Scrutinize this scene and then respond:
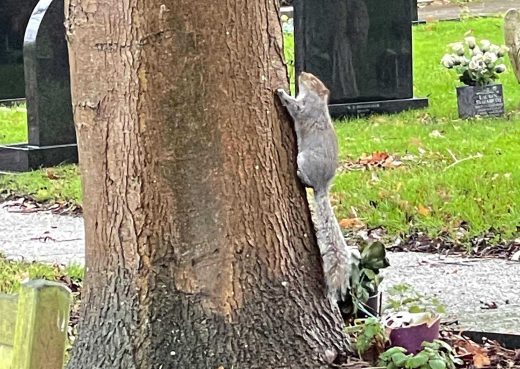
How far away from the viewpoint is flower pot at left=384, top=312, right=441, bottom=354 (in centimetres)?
335

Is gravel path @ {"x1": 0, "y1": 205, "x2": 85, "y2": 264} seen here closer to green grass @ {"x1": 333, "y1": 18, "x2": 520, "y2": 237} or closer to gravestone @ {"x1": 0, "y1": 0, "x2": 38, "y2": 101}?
green grass @ {"x1": 333, "y1": 18, "x2": 520, "y2": 237}

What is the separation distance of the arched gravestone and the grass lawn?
30 centimetres

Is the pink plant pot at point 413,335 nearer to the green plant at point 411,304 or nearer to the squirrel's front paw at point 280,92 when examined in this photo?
the green plant at point 411,304

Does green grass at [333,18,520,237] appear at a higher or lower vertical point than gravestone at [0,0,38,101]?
lower

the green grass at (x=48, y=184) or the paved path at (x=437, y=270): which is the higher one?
the green grass at (x=48, y=184)

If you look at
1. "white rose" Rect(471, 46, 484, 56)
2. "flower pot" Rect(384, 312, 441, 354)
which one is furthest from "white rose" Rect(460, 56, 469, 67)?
"flower pot" Rect(384, 312, 441, 354)

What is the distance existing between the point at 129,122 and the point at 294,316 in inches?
27.9

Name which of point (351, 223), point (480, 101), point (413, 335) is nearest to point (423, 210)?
point (351, 223)

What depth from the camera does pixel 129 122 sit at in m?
3.05

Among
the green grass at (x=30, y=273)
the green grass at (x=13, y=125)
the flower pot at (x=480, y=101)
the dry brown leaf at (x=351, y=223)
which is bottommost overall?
the green grass at (x=30, y=273)

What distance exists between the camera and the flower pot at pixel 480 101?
392 inches

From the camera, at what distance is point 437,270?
5043mm

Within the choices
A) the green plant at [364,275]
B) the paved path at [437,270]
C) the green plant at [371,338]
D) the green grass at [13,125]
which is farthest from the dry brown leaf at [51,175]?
the green plant at [371,338]

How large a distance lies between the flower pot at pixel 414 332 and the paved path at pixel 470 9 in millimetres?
17827
